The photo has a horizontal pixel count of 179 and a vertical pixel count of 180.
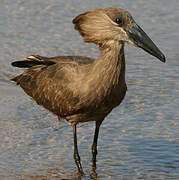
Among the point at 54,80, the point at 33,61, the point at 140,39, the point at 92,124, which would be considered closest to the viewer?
the point at 140,39

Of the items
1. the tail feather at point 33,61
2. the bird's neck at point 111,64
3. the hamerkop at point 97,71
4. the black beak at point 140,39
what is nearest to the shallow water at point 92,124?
the hamerkop at point 97,71

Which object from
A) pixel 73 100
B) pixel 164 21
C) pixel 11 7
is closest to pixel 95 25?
pixel 73 100

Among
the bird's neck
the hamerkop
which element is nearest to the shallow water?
the hamerkop

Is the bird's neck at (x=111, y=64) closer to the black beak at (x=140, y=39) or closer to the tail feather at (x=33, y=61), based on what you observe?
the black beak at (x=140, y=39)

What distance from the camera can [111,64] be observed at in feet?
21.5

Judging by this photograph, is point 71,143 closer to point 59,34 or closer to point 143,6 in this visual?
point 59,34

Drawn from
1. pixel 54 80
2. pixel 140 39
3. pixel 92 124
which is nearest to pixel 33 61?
pixel 54 80

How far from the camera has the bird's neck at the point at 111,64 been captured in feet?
21.4

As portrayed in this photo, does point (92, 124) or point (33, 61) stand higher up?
point (33, 61)

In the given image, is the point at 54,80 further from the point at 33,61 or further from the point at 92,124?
the point at 92,124

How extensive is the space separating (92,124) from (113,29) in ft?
7.05

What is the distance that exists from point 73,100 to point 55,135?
122 cm

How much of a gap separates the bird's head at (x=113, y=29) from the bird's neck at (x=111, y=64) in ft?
0.21

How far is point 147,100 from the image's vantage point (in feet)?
29.5
